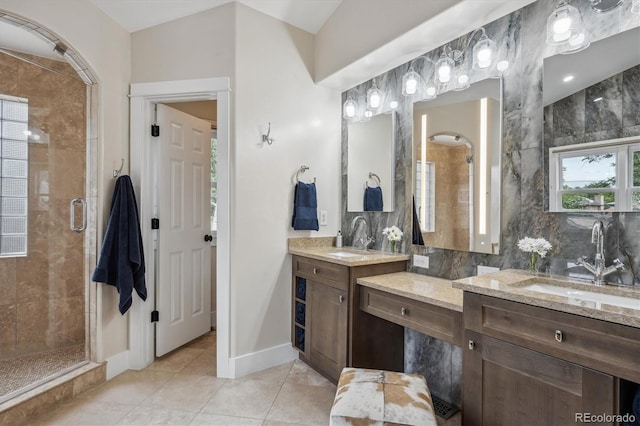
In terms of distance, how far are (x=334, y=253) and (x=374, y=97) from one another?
51.5 inches

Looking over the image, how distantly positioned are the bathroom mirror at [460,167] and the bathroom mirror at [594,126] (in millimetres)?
280

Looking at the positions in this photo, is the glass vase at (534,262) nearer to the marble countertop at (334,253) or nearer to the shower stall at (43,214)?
the marble countertop at (334,253)

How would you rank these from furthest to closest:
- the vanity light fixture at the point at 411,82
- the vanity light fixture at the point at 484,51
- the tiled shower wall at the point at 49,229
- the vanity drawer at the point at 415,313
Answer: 1. the tiled shower wall at the point at 49,229
2. the vanity light fixture at the point at 411,82
3. the vanity light fixture at the point at 484,51
4. the vanity drawer at the point at 415,313

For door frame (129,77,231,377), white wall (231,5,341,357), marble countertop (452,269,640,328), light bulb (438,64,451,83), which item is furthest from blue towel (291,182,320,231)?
marble countertop (452,269,640,328)

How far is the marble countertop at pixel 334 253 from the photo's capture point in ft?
7.36

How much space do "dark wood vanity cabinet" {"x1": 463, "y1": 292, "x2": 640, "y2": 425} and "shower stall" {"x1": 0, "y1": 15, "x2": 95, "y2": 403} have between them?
262 centimetres

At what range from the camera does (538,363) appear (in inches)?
50.6

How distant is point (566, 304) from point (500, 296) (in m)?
0.23

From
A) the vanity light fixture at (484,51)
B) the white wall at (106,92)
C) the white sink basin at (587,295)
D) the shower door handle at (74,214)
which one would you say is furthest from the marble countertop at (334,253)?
the shower door handle at (74,214)

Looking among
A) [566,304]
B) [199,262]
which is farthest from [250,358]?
[566,304]

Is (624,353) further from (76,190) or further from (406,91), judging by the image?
(76,190)

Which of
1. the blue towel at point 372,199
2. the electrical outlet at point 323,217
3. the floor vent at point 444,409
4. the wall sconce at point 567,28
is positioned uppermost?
the wall sconce at point 567,28

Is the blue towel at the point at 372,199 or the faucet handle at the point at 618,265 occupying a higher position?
the blue towel at the point at 372,199

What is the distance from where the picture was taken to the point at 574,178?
1.61m
